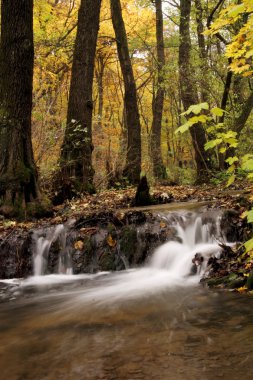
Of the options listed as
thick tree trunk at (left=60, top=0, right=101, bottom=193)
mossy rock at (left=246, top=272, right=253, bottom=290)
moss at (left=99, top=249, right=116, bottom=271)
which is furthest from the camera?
thick tree trunk at (left=60, top=0, right=101, bottom=193)

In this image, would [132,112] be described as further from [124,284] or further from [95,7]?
[124,284]

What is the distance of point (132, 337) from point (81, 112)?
8.05 meters

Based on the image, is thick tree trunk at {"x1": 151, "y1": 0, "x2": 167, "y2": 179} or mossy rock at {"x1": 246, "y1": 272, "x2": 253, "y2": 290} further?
thick tree trunk at {"x1": 151, "y1": 0, "x2": 167, "y2": 179}

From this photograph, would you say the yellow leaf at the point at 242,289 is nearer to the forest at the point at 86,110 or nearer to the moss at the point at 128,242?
the forest at the point at 86,110

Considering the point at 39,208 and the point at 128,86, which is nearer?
the point at 39,208

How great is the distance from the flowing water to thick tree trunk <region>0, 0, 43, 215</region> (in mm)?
2381

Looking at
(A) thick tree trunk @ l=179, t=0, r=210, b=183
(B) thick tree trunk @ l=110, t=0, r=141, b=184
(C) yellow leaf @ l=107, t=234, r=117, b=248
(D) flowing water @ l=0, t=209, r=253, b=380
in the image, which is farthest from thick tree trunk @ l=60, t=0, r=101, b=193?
(D) flowing water @ l=0, t=209, r=253, b=380

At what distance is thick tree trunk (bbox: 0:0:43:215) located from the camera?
24.6 ft

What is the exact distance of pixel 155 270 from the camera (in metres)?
6.06

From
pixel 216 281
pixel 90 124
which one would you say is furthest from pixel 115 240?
pixel 90 124

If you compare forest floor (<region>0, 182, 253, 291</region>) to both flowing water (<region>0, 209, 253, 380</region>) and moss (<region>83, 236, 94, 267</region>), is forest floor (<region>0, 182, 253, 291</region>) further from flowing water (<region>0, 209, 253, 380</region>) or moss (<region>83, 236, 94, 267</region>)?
moss (<region>83, 236, 94, 267</region>)

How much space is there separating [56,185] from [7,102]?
2.47 metres

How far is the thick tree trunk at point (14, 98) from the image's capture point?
24.6 ft

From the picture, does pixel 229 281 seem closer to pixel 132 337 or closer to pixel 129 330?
pixel 129 330
